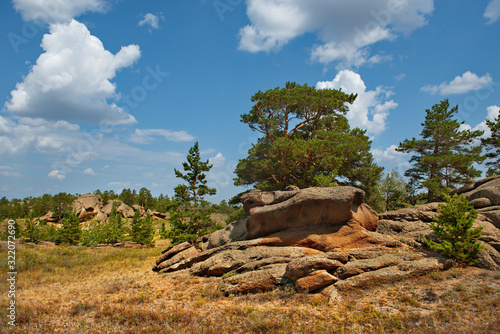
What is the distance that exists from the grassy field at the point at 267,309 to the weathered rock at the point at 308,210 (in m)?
5.49

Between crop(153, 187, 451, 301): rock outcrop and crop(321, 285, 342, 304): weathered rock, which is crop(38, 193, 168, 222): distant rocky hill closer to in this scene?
crop(153, 187, 451, 301): rock outcrop

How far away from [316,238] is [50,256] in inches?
985

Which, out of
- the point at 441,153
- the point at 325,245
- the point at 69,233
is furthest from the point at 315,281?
the point at 69,233

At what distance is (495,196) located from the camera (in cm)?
1767

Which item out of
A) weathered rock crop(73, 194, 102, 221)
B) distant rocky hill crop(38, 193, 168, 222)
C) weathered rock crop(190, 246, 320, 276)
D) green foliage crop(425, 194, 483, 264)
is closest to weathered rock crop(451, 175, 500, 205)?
green foliage crop(425, 194, 483, 264)

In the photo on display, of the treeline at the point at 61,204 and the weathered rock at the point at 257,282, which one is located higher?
the treeline at the point at 61,204

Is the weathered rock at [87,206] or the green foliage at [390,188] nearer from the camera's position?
the green foliage at [390,188]

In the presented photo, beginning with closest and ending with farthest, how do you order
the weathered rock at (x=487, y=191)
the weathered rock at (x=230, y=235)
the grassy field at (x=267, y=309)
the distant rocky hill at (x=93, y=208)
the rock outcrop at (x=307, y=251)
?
the grassy field at (x=267, y=309), the rock outcrop at (x=307, y=251), the weathered rock at (x=487, y=191), the weathered rock at (x=230, y=235), the distant rocky hill at (x=93, y=208)

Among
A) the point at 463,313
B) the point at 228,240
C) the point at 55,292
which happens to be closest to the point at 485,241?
the point at 463,313

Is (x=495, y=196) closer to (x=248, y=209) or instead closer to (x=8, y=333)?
(x=248, y=209)

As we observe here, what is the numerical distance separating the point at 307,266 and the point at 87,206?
228ft

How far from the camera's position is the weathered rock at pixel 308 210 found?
1694 cm

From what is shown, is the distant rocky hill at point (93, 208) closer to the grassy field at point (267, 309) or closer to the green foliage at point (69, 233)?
the green foliage at point (69, 233)

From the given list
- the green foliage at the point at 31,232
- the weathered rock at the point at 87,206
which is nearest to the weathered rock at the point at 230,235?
the green foliage at the point at 31,232
